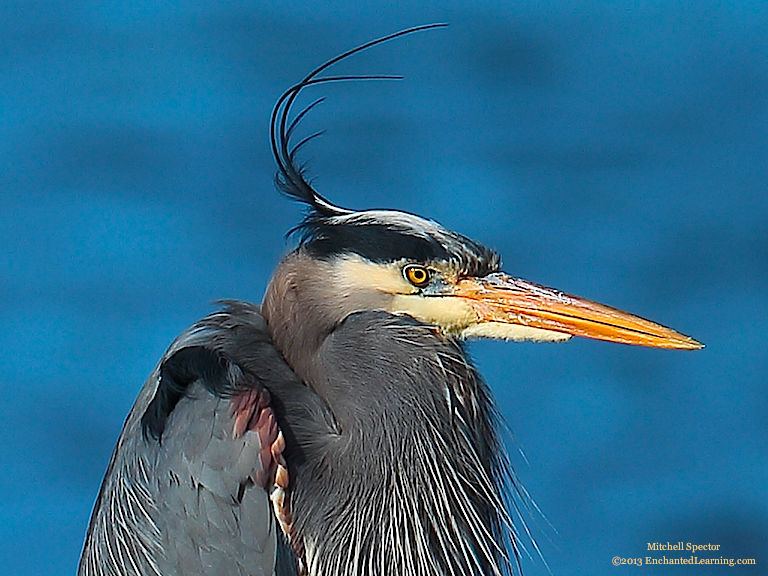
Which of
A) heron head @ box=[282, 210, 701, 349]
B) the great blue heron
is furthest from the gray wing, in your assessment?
heron head @ box=[282, 210, 701, 349]

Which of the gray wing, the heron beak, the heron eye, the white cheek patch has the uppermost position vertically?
the heron eye

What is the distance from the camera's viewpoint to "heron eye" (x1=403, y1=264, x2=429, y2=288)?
4.52 feet

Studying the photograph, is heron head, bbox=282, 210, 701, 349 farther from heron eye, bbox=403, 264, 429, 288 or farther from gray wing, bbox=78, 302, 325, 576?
gray wing, bbox=78, 302, 325, 576

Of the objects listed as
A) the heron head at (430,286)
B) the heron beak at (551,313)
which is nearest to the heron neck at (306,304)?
the heron head at (430,286)

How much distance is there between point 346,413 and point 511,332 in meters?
0.22

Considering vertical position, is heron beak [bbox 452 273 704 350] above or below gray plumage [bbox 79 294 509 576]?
above

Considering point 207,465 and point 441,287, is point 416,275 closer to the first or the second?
point 441,287

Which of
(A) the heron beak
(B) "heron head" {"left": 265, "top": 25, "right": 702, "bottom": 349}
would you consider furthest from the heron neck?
(A) the heron beak

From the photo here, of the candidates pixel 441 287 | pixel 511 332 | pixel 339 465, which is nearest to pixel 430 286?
pixel 441 287

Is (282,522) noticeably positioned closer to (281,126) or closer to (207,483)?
(207,483)

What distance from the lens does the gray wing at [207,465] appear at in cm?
139

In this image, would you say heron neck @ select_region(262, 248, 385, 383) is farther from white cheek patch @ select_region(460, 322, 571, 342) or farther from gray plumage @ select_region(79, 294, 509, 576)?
white cheek patch @ select_region(460, 322, 571, 342)

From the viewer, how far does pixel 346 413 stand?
1422 mm

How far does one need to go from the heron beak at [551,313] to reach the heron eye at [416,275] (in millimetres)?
40
